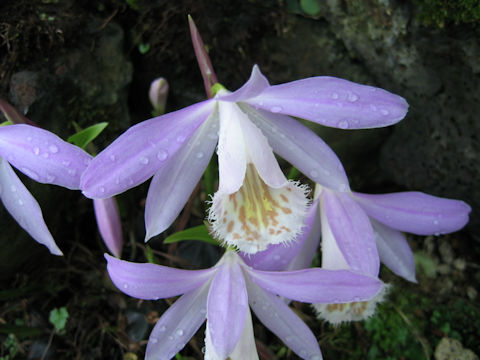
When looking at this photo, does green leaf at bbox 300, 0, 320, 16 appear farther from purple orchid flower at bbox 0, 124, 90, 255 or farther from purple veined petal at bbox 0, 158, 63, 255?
purple veined petal at bbox 0, 158, 63, 255

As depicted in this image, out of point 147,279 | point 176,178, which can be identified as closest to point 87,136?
point 176,178

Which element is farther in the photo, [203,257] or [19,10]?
[203,257]

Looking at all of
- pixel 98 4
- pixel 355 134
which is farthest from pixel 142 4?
pixel 355 134

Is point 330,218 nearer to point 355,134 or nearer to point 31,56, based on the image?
point 355,134

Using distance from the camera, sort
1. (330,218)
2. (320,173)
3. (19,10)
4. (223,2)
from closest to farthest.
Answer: (320,173) < (330,218) < (19,10) < (223,2)

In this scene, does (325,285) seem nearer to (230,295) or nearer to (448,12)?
(230,295)

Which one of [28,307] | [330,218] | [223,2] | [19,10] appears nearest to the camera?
[330,218]
